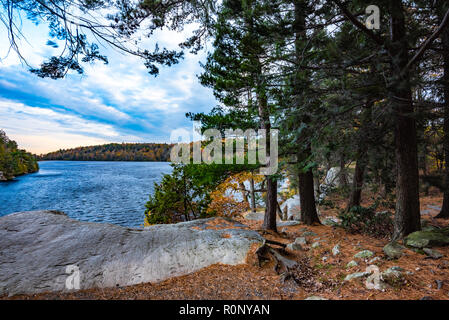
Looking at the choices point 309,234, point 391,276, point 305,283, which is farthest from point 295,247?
point 391,276

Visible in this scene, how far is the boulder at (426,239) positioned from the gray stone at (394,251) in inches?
12.2

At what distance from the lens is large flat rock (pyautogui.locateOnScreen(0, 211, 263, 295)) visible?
3176mm

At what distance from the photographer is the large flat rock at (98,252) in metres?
3.18

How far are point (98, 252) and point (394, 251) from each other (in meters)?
5.67

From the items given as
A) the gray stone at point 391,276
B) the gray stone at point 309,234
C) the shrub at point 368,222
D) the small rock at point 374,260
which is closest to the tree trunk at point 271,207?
the gray stone at point 309,234

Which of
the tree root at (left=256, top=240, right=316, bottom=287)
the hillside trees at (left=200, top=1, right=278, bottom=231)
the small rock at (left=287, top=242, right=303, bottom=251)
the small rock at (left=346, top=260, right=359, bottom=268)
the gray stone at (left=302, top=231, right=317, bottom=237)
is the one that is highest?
the hillside trees at (left=200, top=1, right=278, bottom=231)

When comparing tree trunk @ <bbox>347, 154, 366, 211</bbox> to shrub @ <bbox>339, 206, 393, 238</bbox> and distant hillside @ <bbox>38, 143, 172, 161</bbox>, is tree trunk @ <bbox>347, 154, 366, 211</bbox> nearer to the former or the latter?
shrub @ <bbox>339, 206, 393, 238</bbox>

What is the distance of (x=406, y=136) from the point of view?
13.4 ft

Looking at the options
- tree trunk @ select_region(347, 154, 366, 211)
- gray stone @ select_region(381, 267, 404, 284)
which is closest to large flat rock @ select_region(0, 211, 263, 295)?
gray stone @ select_region(381, 267, 404, 284)

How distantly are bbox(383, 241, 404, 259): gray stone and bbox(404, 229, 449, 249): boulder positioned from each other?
12.2 inches

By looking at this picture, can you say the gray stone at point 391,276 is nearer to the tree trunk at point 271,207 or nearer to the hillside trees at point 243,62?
the hillside trees at point 243,62
